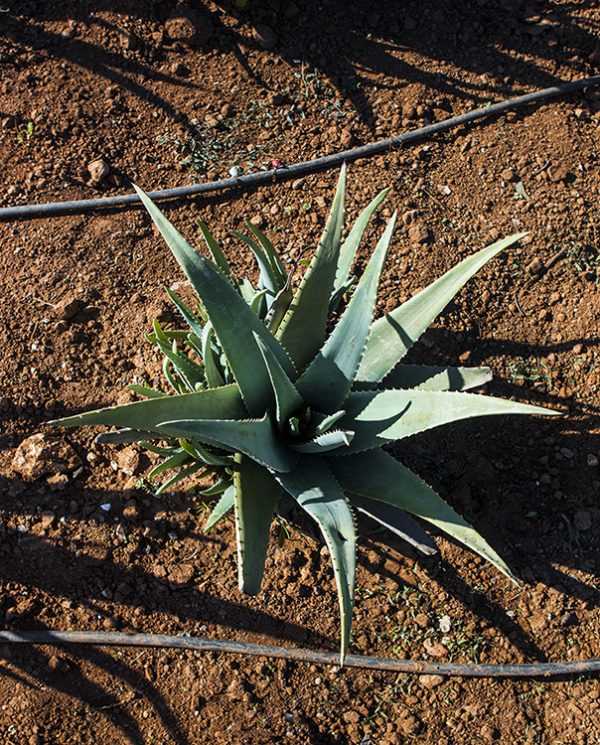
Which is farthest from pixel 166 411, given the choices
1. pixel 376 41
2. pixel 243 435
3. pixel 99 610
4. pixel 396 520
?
pixel 376 41

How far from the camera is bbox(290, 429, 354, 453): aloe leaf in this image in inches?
68.5

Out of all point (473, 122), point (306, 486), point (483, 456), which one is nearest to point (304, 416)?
point (306, 486)

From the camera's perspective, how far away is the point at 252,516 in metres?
1.90

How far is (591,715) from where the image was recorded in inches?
103

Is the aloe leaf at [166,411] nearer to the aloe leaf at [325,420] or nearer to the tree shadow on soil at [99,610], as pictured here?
the aloe leaf at [325,420]

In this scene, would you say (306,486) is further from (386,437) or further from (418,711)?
(418,711)

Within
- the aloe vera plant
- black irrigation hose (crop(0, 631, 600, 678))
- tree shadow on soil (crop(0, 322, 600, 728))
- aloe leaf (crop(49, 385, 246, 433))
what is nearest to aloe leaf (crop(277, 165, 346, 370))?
the aloe vera plant

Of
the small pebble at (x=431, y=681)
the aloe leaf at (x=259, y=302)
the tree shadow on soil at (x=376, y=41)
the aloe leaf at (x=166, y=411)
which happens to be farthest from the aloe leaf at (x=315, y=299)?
the tree shadow on soil at (x=376, y=41)

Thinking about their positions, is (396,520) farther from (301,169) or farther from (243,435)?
(301,169)

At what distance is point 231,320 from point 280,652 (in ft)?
4.40

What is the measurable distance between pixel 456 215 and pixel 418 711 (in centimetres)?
192

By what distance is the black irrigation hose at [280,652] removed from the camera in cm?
257

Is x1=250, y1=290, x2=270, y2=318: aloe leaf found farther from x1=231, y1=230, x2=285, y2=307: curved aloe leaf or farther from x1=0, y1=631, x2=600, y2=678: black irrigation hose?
x1=0, y1=631, x2=600, y2=678: black irrigation hose

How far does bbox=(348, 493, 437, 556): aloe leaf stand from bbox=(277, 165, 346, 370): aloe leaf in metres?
0.44
